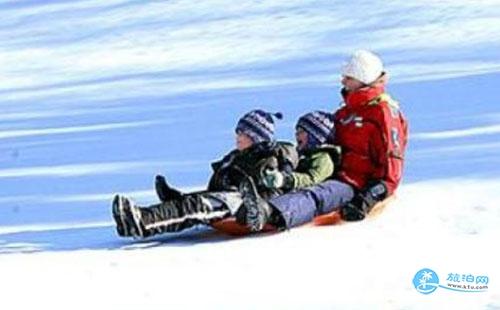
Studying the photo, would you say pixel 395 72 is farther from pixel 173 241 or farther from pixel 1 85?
pixel 173 241

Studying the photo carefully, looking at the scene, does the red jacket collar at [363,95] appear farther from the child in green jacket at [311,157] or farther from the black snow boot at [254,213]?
the black snow boot at [254,213]

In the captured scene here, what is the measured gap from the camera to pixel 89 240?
658 cm

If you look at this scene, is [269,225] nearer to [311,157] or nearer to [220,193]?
[220,193]

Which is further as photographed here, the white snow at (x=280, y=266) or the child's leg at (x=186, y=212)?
the child's leg at (x=186, y=212)

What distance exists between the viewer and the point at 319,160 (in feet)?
21.7

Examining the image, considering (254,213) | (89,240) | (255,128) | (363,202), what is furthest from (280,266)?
(89,240)

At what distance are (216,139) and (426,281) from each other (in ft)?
16.2

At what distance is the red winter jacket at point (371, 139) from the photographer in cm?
651

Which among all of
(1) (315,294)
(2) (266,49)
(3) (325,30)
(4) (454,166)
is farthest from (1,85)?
(1) (315,294)

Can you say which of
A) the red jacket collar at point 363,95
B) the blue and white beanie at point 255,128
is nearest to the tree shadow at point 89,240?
the blue and white beanie at point 255,128

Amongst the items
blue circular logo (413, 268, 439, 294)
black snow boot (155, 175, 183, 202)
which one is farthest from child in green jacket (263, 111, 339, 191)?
blue circular logo (413, 268, 439, 294)

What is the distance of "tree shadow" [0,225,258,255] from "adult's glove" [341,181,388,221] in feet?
1.91

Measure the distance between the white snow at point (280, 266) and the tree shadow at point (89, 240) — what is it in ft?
0.05

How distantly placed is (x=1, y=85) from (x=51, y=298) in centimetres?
992
